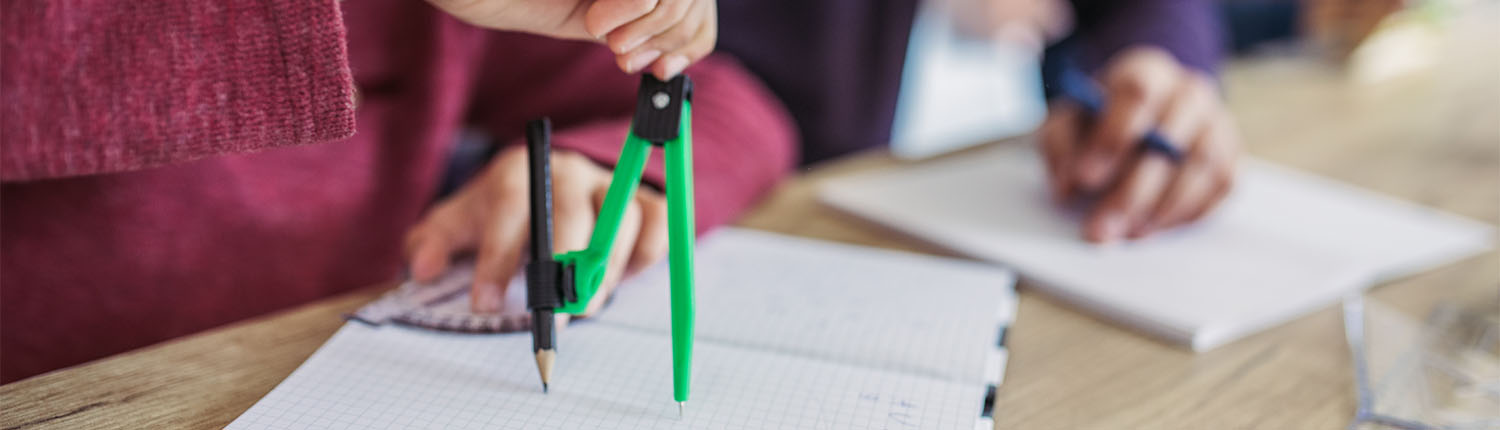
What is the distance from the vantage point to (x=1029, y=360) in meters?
0.43

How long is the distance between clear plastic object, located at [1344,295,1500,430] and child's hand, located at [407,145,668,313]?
12.4 inches

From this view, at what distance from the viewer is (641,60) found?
1.18 feet

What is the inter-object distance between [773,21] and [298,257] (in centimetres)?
47

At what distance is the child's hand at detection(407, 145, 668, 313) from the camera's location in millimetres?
436

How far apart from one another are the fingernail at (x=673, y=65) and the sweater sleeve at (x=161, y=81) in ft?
0.36

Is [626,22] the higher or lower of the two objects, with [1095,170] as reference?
higher

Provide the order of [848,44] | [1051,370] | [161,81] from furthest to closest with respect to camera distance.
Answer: [848,44] < [1051,370] < [161,81]

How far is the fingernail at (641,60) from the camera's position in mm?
358

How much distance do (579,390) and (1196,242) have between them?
0.40 m

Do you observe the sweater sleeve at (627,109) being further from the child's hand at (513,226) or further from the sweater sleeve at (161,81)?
the sweater sleeve at (161,81)

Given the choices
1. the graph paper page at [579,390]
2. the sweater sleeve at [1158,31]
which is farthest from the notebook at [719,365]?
the sweater sleeve at [1158,31]

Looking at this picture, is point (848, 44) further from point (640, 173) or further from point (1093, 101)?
point (640, 173)

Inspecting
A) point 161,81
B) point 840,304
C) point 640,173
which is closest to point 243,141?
point 161,81

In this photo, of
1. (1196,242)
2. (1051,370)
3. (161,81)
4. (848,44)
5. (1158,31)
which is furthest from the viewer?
(848,44)
